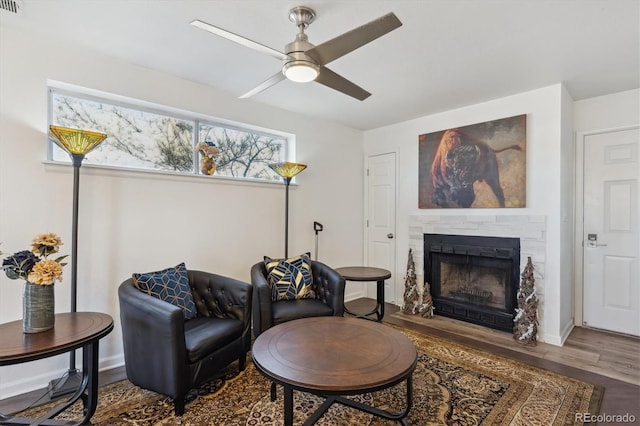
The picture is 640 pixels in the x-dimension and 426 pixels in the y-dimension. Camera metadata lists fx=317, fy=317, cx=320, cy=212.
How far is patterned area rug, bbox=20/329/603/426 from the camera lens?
6.40 feet

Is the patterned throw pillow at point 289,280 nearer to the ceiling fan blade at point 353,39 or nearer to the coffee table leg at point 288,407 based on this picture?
the coffee table leg at point 288,407

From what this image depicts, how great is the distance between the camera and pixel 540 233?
3.27 meters

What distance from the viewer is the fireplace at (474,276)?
11.5ft

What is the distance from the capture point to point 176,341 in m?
1.96

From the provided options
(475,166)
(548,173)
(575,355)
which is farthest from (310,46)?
(575,355)

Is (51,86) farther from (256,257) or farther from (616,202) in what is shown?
(616,202)

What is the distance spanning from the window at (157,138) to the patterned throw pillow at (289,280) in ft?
3.87

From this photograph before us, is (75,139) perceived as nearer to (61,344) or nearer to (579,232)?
(61,344)

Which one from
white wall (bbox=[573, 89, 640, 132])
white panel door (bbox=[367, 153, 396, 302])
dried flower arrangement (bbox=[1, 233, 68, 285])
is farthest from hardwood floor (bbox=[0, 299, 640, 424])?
white wall (bbox=[573, 89, 640, 132])

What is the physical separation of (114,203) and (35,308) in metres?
1.12

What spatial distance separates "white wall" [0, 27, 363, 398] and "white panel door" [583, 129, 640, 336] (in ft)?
10.8

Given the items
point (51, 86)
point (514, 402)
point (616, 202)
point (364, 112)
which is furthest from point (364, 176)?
point (51, 86)

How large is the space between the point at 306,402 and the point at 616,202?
12.4ft

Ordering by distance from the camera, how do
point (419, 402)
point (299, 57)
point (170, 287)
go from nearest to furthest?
A: point (299, 57), point (419, 402), point (170, 287)
